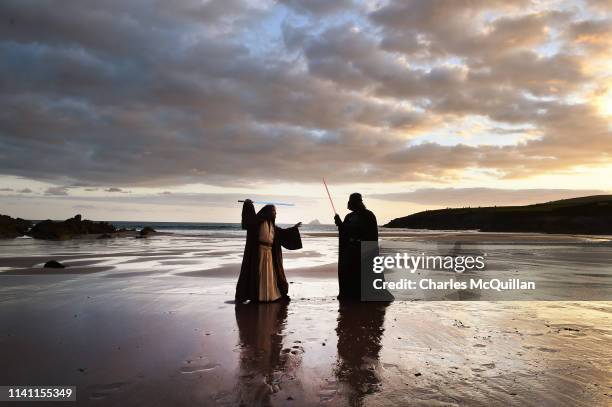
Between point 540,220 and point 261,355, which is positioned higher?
point 540,220

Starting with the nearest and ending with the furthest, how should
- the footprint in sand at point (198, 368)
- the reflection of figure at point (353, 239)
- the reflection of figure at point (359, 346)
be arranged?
the reflection of figure at point (359, 346) < the footprint in sand at point (198, 368) < the reflection of figure at point (353, 239)

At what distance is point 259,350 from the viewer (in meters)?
5.97

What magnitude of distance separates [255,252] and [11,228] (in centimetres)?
3805

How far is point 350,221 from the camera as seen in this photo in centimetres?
1105

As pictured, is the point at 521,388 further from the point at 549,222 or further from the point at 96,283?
the point at 549,222

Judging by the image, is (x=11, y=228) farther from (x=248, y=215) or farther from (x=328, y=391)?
(x=328, y=391)

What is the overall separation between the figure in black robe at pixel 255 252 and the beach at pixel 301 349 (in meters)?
0.46

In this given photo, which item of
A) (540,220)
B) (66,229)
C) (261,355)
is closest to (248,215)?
(261,355)

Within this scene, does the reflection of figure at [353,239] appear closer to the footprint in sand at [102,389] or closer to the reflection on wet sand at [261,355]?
the reflection on wet sand at [261,355]

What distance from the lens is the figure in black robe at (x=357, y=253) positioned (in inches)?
406

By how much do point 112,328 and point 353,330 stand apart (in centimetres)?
411

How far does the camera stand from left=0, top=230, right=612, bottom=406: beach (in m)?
4.45

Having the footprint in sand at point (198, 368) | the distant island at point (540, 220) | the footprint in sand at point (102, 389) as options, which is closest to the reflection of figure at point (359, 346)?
the footprint in sand at point (198, 368)

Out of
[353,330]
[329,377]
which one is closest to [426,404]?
[329,377]
